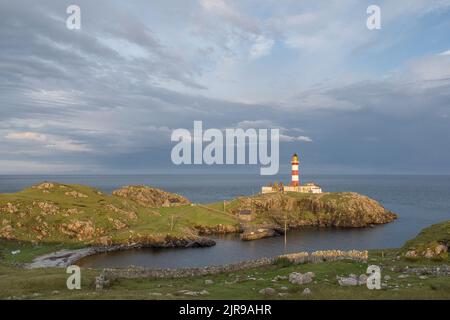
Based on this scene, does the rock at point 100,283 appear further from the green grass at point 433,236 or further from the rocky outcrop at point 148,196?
the rocky outcrop at point 148,196

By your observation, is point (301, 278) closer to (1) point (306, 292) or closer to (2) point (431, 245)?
(1) point (306, 292)

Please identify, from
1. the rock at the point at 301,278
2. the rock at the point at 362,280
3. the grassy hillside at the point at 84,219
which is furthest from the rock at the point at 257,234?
the rock at the point at 362,280

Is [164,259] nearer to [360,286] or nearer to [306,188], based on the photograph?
[360,286]

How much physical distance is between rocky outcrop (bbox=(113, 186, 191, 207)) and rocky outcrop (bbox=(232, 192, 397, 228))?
115 feet

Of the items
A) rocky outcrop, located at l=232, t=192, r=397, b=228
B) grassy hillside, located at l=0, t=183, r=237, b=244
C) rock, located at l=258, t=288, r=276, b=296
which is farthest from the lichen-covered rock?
rock, located at l=258, t=288, r=276, b=296

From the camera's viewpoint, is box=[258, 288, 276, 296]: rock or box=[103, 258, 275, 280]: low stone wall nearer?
box=[258, 288, 276, 296]: rock

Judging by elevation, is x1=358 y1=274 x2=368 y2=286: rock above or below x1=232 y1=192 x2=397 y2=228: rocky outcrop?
above

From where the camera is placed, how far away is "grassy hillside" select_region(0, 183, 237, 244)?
342ft

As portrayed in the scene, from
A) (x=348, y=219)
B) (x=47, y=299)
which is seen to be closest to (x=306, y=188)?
(x=348, y=219)

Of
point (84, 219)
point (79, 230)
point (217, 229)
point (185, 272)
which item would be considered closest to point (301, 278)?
point (185, 272)

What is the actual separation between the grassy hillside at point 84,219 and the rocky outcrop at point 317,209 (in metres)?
20.3

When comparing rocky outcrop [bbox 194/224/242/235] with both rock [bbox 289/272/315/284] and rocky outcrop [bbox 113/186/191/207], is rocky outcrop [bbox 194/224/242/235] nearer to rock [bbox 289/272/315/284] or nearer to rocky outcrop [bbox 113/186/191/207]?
rocky outcrop [bbox 113/186/191/207]

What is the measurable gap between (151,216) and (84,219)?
26.5 metres
